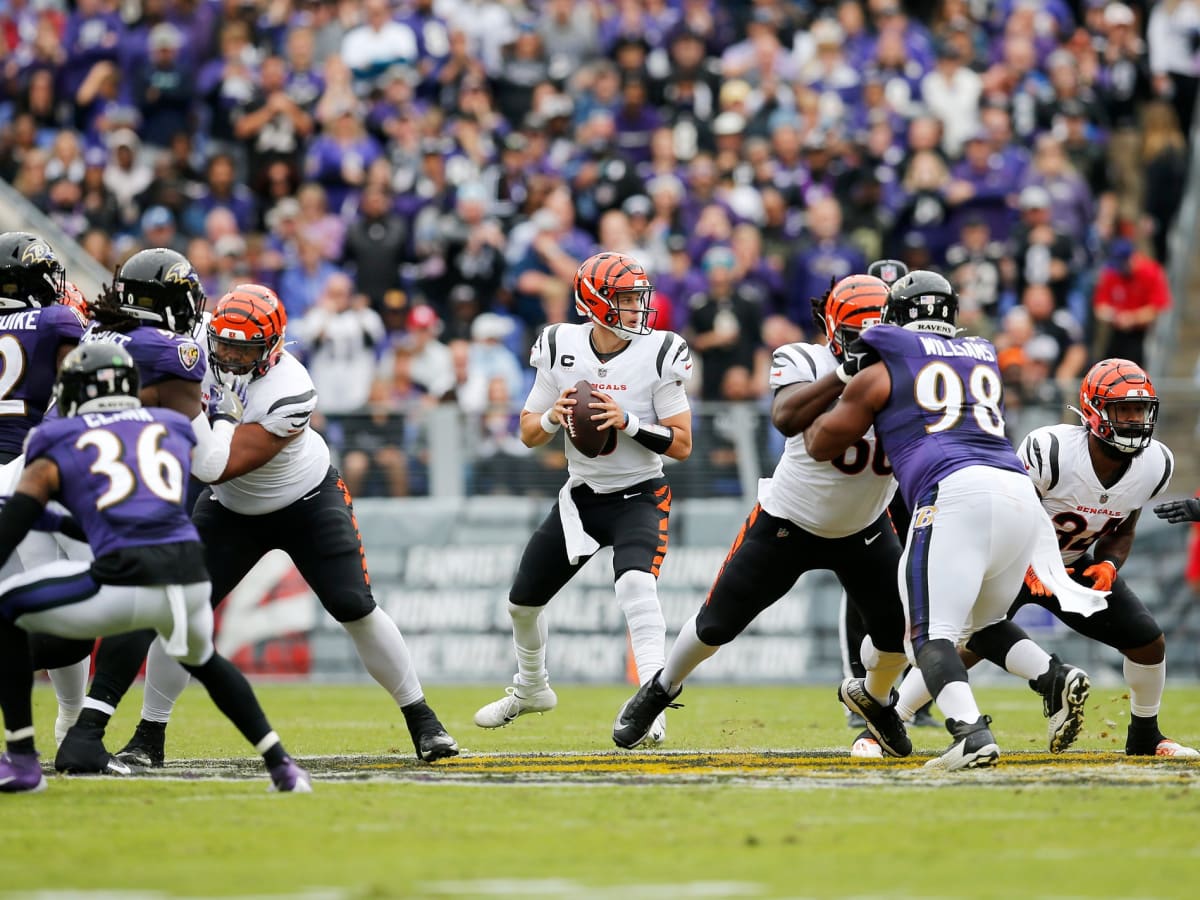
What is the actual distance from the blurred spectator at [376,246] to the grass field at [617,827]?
8.03 m

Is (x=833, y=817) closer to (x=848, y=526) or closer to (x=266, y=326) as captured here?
(x=848, y=526)

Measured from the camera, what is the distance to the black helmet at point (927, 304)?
7.29 m

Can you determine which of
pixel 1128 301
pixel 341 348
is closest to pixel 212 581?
pixel 341 348

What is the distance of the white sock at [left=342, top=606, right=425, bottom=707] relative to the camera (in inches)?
301

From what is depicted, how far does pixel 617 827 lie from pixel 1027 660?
2704 mm

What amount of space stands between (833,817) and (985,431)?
199cm

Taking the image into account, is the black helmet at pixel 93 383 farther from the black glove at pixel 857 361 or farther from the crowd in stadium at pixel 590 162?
the crowd in stadium at pixel 590 162

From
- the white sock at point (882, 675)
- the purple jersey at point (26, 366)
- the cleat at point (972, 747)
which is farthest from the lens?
the white sock at point (882, 675)

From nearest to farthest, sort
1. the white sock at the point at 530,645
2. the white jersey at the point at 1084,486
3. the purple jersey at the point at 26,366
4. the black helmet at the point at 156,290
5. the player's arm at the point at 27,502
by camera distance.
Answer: the player's arm at the point at 27,502 < the black helmet at the point at 156,290 < the purple jersey at the point at 26,366 < the white jersey at the point at 1084,486 < the white sock at the point at 530,645

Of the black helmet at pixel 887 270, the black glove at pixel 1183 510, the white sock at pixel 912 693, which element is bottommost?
the white sock at pixel 912 693

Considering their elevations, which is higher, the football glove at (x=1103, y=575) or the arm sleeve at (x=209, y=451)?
the arm sleeve at (x=209, y=451)

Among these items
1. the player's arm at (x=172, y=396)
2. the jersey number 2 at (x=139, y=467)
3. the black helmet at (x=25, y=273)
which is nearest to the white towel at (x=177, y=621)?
the jersey number 2 at (x=139, y=467)

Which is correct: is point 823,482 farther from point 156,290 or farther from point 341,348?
point 341,348

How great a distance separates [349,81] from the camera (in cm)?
1808
